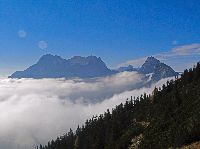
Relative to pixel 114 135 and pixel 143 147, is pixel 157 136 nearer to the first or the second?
pixel 143 147

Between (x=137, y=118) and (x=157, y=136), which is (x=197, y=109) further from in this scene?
(x=137, y=118)

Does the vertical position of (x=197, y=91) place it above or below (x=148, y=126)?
above

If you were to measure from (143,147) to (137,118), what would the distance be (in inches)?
2556

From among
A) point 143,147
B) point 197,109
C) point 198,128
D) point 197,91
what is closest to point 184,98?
point 197,91

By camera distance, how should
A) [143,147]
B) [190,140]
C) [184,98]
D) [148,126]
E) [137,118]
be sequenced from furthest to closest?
[137,118], [184,98], [148,126], [143,147], [190,140]

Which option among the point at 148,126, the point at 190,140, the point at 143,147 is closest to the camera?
the point at 190,140

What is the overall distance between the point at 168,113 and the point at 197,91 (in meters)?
22.4

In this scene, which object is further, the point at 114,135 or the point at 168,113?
the point at 114,135

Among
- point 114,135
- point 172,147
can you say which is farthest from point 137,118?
point 172,147

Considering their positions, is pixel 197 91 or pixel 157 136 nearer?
pixel 157 136

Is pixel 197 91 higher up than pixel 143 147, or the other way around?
pixel 197 91

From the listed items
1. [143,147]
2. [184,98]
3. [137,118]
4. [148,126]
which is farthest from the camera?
[137,118]

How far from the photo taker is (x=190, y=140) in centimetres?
10394

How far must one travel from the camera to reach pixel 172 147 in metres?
106
